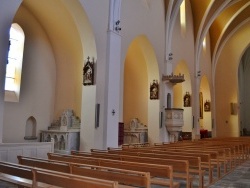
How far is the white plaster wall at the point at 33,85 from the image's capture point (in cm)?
894

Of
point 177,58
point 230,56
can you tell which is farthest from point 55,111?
point 230,56

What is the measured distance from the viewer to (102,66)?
8.57 m

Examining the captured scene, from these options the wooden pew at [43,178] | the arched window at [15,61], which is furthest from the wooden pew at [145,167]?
the arched window at [15,61]

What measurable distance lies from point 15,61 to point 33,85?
3.31 ft

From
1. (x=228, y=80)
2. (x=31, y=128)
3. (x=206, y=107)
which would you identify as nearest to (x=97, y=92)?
(x=31, y=128)

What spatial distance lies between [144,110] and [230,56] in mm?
12664

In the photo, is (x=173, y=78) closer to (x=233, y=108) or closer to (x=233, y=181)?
(x=233, y=181)

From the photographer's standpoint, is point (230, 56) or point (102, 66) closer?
point (102, 66)

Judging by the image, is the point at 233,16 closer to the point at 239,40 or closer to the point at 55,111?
the point at 239,40

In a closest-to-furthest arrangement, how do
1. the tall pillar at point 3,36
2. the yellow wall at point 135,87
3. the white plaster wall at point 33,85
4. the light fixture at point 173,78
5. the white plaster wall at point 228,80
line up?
the tall pillar at point 3,36
the white plaster wall at point 33,85
the light fixture at point 173,78
the yellow wall at point 135,87
the white plaster wall at point 228,80

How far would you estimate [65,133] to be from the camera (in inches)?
345

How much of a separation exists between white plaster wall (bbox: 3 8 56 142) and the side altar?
44cm

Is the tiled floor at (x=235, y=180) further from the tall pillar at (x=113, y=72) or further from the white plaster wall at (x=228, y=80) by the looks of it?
the white plaster wall at (x=228, y=80)

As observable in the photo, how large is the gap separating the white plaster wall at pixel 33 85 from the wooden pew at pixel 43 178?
5692 millimetres
